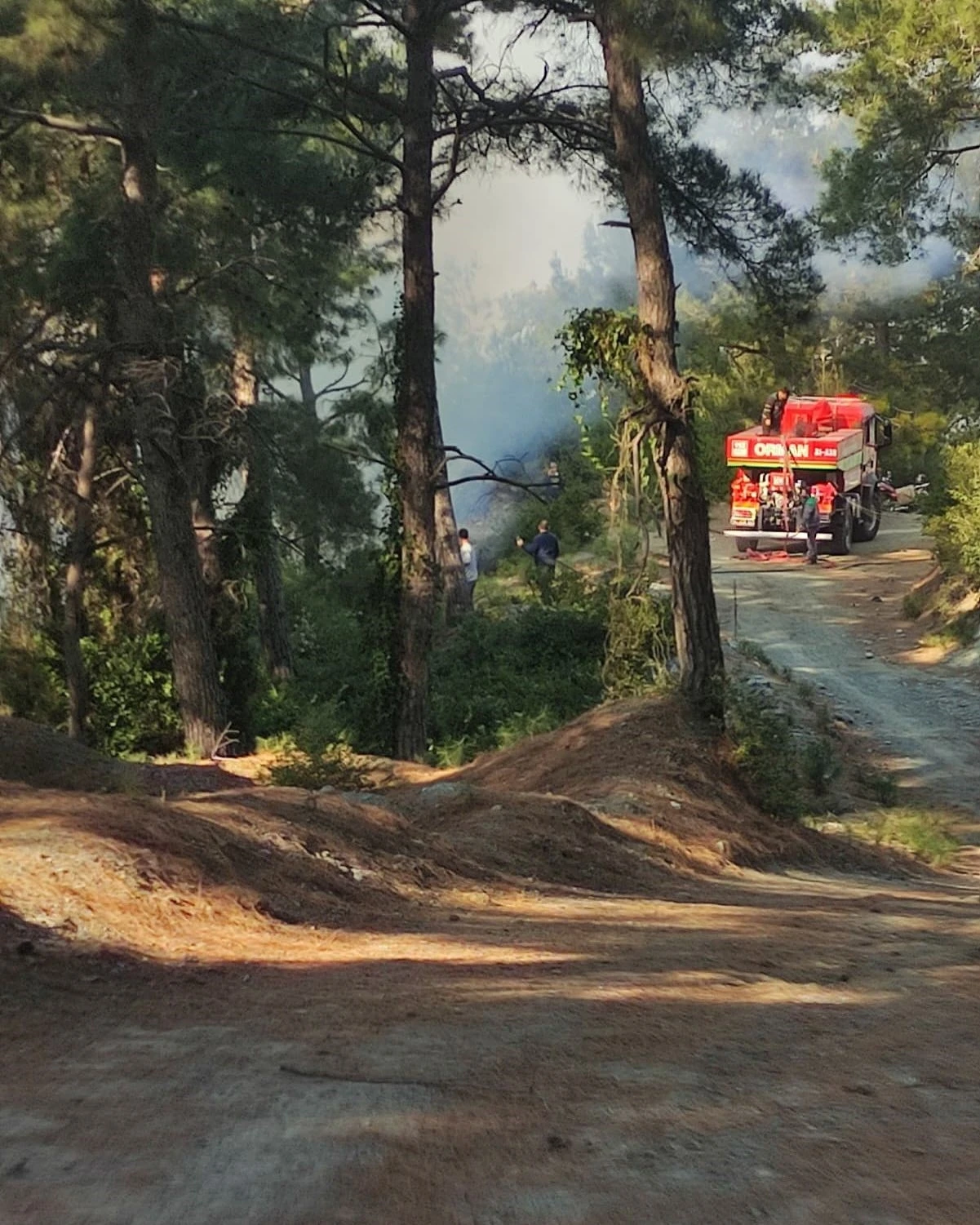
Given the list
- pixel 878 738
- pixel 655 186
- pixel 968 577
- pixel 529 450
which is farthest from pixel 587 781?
pixel 529 450

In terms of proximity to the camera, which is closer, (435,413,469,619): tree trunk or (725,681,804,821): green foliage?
(725,681,804,821): green foliage

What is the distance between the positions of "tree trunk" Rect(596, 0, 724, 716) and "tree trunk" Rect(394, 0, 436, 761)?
11.7 feet

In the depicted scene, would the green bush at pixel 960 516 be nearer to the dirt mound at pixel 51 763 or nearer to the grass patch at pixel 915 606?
the grass patch at pixel 915 606

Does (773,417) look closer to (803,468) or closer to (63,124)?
(803,468)

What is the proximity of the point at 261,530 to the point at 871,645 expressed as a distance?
36.0 feet

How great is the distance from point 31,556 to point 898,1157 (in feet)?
61.3

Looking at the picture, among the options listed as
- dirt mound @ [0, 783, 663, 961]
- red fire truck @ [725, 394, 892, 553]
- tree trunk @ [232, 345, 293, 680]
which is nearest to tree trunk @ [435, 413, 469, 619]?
tree trunk @ [232, 345, 293, 680]

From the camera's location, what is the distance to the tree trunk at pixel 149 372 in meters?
16.2

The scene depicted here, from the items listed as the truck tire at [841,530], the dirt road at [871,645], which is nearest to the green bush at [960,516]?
the dirt road at [871,645]

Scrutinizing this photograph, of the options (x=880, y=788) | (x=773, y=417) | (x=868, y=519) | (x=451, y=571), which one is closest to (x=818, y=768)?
(x=880, y=788)

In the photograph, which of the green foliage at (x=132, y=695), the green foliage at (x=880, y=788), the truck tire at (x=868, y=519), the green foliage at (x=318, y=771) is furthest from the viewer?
the truck tire at (x=868, y=519)

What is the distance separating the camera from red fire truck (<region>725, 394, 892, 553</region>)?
3094 cm

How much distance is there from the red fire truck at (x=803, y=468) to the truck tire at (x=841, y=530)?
0.7 inches

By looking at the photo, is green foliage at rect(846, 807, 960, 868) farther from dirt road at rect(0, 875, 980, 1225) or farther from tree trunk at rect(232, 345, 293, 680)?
tree trunk at rect(232, 345, 293, 680)
